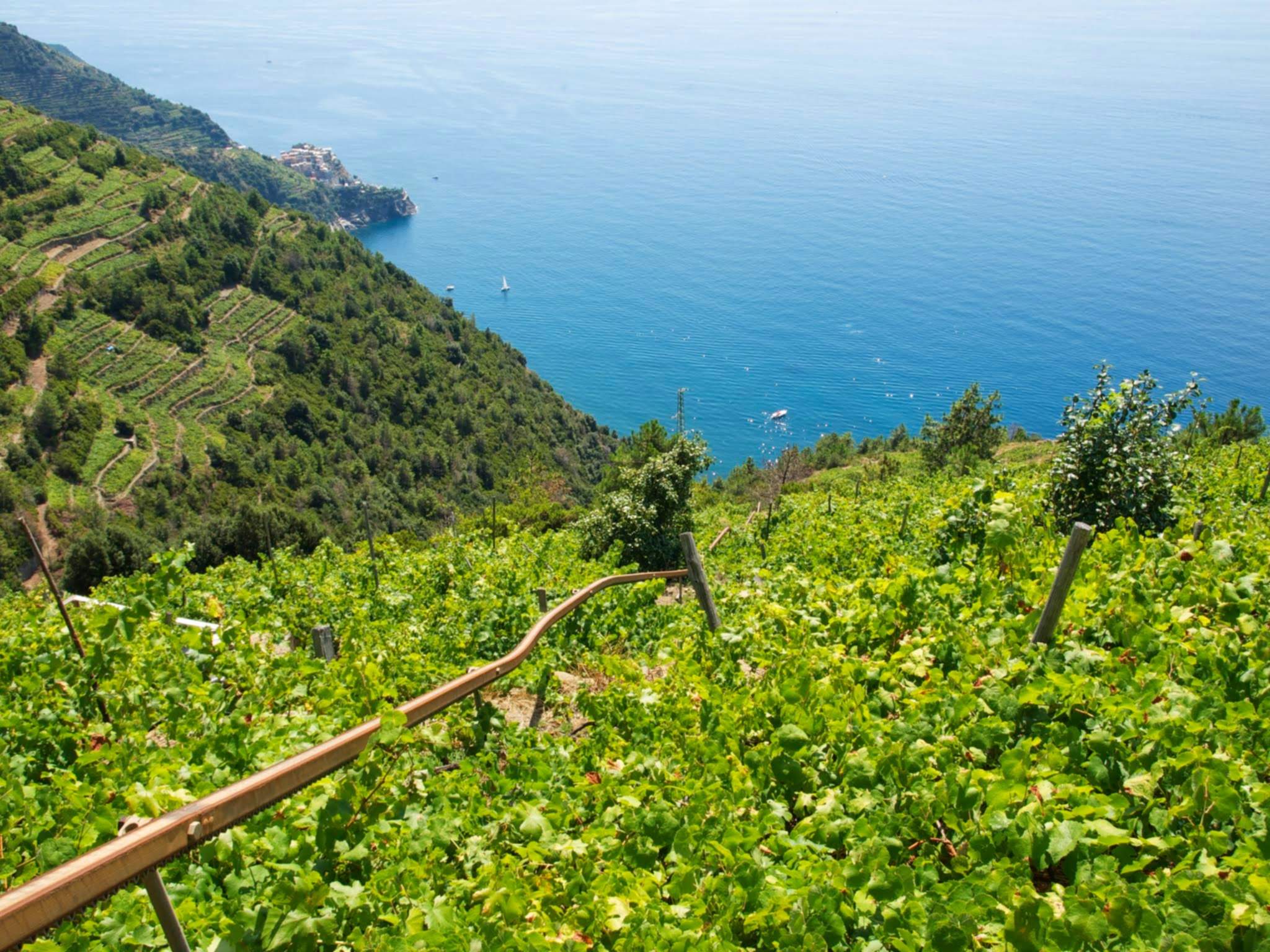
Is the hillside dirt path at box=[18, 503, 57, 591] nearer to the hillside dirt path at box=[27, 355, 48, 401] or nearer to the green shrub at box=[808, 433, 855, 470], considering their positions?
the hillside dirt path at box=[27, 355, 48, 401]

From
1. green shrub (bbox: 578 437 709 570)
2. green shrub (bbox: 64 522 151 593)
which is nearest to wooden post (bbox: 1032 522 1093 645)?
green shrub (bbox: 578 437 709 570)

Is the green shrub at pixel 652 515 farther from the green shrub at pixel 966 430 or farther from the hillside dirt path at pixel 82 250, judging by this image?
the hillside dirt path at pixel 82 250

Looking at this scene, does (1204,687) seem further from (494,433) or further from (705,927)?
(494,433)

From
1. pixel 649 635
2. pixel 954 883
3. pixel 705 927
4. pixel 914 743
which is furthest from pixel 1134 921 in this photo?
pixel 649 635

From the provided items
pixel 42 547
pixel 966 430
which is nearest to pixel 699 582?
pixel 966 430

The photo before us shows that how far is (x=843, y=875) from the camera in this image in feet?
8.07

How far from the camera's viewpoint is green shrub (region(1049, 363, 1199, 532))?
27.0 ft

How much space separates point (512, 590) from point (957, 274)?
3832 inches

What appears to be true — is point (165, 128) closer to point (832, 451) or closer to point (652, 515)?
point (832, 451)

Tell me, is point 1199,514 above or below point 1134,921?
above

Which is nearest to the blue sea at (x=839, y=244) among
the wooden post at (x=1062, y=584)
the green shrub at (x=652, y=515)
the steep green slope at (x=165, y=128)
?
the steep green slope at (x=165, y=128)

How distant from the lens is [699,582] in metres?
5.90

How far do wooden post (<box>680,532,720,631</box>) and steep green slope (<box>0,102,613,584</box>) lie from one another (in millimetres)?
34195

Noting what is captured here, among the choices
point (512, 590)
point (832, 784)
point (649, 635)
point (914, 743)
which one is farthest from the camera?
point (512, 590)
